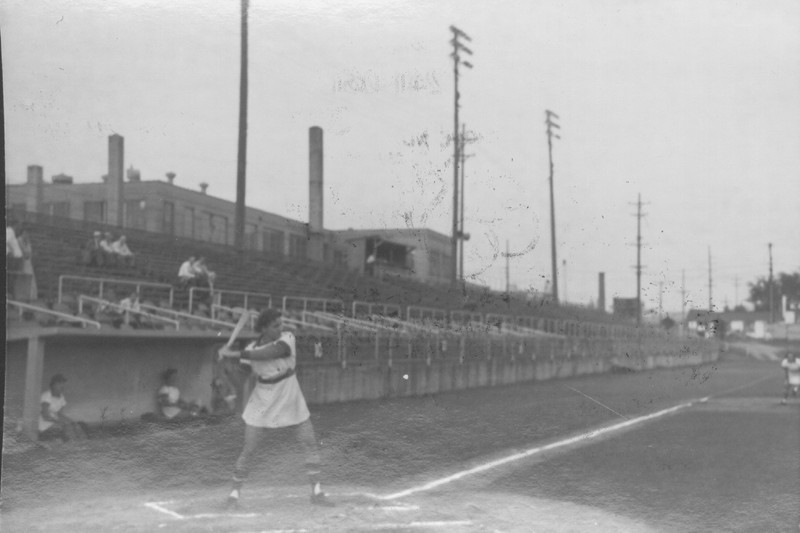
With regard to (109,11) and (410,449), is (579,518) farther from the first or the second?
(109,11)

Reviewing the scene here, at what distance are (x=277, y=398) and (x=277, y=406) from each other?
0.04 m

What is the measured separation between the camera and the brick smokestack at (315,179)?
15.2ft

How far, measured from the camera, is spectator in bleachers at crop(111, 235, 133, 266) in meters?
5.27

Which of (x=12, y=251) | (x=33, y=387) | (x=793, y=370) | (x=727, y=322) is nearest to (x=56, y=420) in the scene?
(x=33, y=387)

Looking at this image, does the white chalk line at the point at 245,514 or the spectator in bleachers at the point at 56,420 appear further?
the spectator in bleachers at the point at 56,420

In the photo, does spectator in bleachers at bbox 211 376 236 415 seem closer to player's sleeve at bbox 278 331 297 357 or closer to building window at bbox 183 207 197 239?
player's sleeve at bbox 278 331 297 357

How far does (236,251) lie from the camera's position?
15.7 feet

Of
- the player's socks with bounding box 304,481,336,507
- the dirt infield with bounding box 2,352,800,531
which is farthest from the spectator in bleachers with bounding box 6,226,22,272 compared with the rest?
the player's socks with bounding box 304,481,336,507

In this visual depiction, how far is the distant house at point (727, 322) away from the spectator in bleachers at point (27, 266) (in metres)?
3.91

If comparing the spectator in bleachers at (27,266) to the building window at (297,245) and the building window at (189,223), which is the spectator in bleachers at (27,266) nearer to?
Answer: the building window at (189,223)

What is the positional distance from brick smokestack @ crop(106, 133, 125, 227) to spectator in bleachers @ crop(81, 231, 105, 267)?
1.39 ft

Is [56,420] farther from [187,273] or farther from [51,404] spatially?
[187,273]

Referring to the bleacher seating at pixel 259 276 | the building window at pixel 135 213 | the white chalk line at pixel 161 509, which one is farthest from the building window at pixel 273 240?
the white chalk line at pixel 161 509

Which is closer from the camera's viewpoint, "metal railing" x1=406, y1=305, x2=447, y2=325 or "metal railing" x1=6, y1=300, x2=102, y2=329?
"metal railing" x1=406, y1=305, x2=447, y2=325
